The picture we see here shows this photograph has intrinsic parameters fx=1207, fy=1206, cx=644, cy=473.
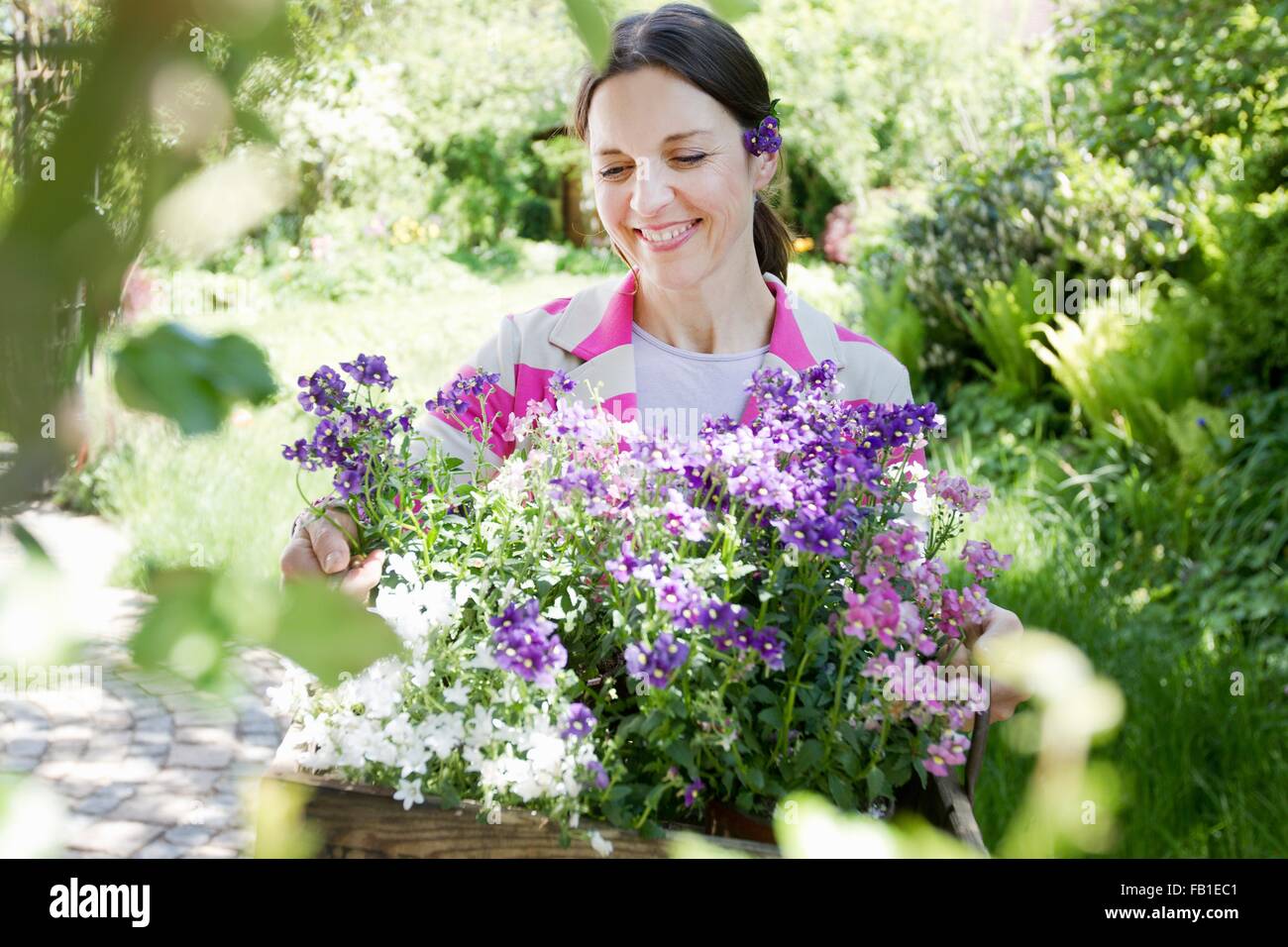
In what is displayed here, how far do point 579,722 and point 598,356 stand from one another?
1.06m

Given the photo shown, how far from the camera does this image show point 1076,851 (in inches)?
116

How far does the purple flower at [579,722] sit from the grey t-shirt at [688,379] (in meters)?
0.98

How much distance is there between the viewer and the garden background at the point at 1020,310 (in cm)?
33

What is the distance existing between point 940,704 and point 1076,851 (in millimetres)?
1928

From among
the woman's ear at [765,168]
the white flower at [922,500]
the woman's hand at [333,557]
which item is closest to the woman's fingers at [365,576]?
the woman's hand at [333,557]

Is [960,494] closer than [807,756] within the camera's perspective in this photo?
No

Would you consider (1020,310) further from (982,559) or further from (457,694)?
(457,694)

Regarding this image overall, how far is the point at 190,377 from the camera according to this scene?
29 centimetres

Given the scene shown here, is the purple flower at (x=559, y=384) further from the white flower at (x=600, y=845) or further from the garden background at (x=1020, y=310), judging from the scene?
the white flower at (x=600, y=845)

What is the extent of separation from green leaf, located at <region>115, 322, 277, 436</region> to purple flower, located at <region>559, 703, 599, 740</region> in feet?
3.13

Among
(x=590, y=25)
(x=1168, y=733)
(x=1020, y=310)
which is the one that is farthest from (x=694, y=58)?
(x=1020, y=310)

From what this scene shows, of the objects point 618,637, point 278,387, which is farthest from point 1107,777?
point 278,387

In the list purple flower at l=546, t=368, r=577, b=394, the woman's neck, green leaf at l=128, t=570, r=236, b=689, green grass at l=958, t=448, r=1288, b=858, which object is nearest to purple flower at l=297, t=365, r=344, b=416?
purple flower at l=546, t=368, r=577, b=394
